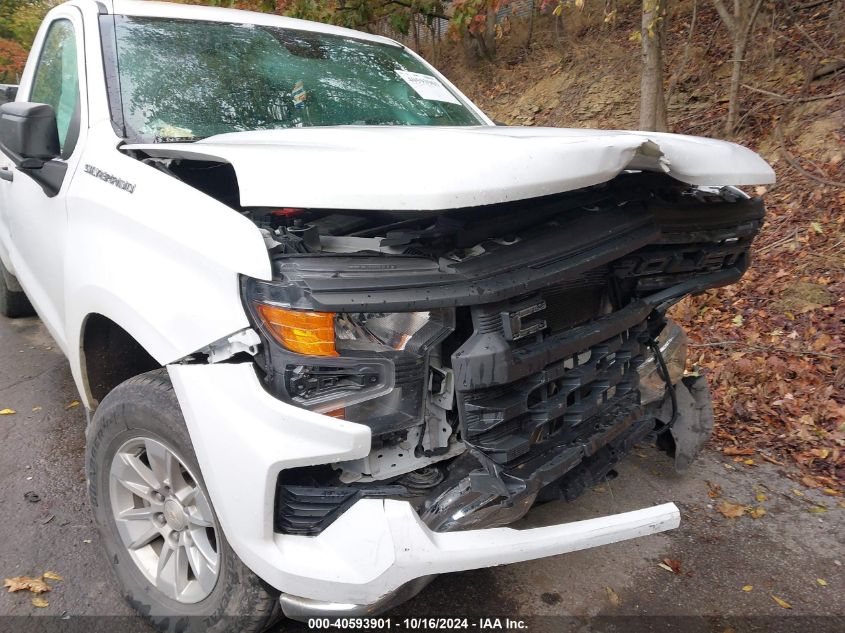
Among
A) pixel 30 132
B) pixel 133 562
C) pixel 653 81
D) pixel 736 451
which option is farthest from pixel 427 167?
pixel 653 81

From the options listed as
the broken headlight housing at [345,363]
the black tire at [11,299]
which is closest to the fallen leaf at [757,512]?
the broken headlight housing at [345,363]

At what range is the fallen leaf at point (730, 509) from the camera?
2977 millimetres

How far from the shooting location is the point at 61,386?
414 centimetres

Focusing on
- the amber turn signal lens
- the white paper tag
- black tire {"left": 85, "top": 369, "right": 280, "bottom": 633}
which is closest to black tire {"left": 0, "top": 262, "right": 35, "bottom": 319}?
black tire {"left": 85, "top": 369, "right": 280, "bottom": 633}

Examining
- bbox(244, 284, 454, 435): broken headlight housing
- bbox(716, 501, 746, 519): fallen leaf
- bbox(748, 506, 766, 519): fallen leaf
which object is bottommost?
bbox(748, 506, 766, 519): fallen leaf

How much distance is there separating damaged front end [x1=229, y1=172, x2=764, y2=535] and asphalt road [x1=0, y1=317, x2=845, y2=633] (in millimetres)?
568

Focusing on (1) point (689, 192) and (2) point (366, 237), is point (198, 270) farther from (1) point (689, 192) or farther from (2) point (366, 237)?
(1) point (689, 192)

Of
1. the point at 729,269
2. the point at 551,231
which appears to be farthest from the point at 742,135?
the point at 551,231

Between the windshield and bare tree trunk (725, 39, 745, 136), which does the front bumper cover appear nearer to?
the windshield

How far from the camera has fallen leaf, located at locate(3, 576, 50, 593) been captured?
2.40m

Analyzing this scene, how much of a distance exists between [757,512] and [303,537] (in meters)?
2.26

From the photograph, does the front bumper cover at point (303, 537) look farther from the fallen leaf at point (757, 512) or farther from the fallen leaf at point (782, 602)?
the fallen leaf at point (757, 512)

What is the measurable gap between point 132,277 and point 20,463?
6.13 feet

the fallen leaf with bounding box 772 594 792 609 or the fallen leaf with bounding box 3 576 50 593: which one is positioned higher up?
the fallen leaf with bounding box 3 576 50 593
